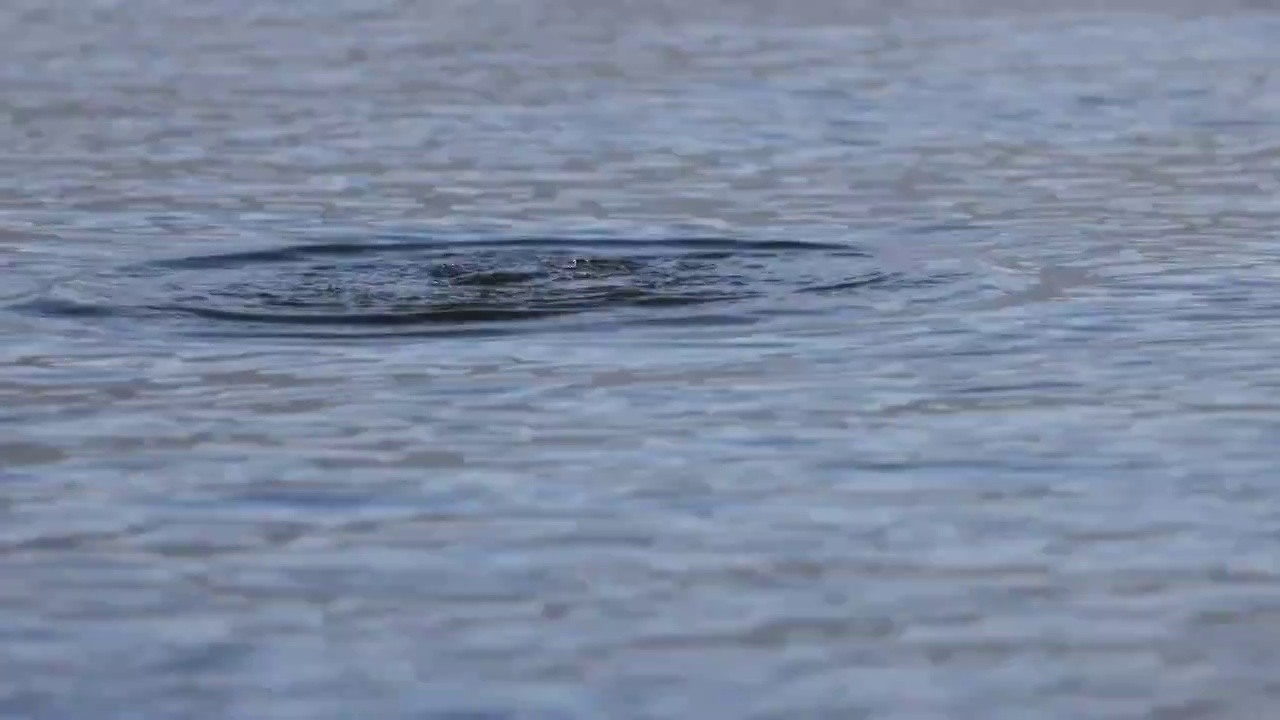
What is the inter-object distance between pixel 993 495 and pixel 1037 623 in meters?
1.39

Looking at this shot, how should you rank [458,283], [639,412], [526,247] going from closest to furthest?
1. [639,412]
2. [458,283]
3. [526,247]

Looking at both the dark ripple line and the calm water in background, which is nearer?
Answer: the calm water in background

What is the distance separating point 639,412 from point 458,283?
10.4 ft

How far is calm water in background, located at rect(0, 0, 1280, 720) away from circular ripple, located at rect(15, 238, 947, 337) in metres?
0.04

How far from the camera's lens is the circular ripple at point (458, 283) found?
40.1 feet

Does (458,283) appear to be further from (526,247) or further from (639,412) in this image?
(639,412)

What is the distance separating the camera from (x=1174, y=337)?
11648mm

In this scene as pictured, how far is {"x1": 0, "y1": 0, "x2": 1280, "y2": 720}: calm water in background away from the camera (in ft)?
23.4

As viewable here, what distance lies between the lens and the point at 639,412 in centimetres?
1011

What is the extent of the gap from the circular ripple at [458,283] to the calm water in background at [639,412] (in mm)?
39

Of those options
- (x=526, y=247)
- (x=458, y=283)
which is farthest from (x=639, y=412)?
(x=526, y=247)

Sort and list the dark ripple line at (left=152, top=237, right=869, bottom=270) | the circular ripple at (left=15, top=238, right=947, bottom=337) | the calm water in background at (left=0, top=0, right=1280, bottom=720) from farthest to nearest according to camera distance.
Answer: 1. the dark ripple line at (left=152, top=237, right=869, bottom=270)
2. the circular ripple at (left=15, top=238, right=947, bottom=337)
3. the calm water in background at (left=0, top=0, right=1280, bottom=720)

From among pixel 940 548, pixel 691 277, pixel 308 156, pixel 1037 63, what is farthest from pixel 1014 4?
pixel 940 548

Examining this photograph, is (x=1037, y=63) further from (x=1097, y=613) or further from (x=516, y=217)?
(x=1097, y=613)
